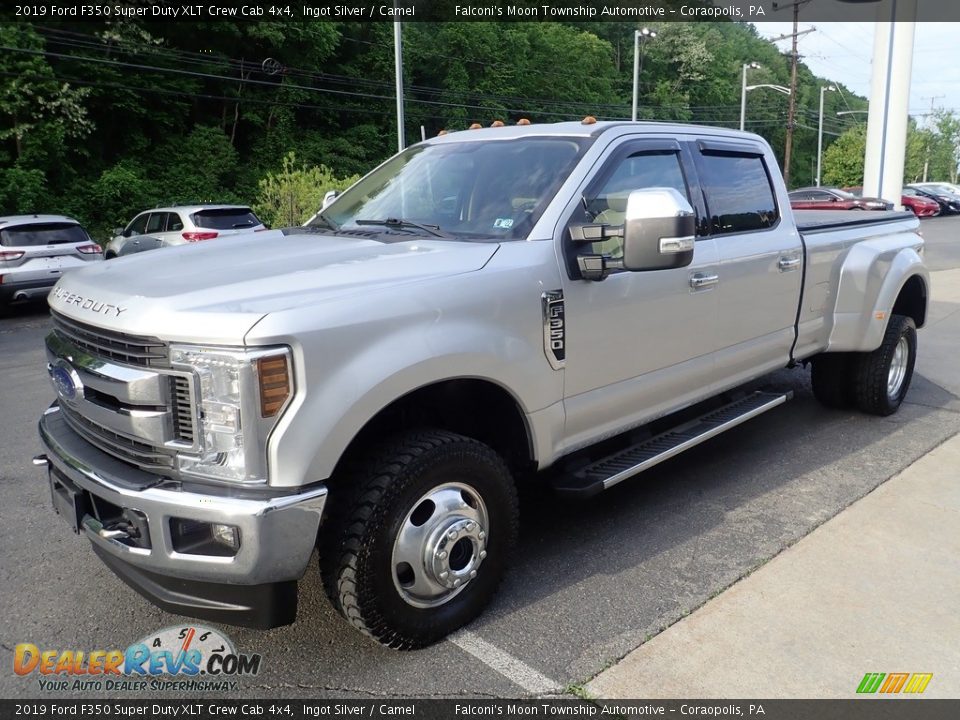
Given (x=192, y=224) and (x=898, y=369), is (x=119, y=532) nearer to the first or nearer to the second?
(x=898, y=369)

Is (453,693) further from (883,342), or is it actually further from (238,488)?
(883,342)

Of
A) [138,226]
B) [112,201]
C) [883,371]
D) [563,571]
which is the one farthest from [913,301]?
[112,201]

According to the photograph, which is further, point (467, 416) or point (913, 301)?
point (913, 301)

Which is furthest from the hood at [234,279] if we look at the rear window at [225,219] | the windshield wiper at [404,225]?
the rear window at [225,219]

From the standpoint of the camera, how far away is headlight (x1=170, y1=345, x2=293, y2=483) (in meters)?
2.38

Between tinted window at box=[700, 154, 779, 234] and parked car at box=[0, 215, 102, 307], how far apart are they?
9990 mm

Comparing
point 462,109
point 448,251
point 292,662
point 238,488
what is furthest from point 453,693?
point 462,109

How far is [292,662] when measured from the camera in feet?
9.64

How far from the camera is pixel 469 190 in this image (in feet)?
12.3

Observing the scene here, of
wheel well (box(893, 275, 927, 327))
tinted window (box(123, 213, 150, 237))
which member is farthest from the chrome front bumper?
tinted window (box(123, 213, 150, 237))

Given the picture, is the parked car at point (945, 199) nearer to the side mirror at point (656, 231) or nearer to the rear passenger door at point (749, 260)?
the rear passenger door at point (749, 260)

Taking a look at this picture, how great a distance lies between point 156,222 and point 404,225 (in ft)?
42.6

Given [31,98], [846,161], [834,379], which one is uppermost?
[31,98]

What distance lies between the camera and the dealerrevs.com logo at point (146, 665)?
2834 millimetres
